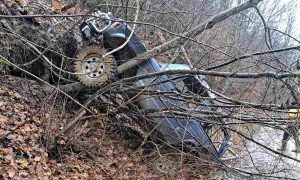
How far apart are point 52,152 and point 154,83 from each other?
2.05 meters

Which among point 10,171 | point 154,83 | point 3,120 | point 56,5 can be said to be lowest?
point 10,171

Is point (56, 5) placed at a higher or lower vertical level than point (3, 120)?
higher

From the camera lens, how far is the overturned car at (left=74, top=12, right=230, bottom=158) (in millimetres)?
6883

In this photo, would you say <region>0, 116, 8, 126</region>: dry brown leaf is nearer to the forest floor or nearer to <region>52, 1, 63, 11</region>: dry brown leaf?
the forest floor

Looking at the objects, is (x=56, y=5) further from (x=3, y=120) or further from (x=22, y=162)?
(x=22, y=162)

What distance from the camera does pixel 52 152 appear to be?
592 cm

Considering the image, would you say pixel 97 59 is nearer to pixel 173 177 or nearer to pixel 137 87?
pixel 137 87

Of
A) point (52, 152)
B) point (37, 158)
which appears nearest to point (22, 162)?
point (37, 158)

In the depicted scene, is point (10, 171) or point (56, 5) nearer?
point (10, 171)

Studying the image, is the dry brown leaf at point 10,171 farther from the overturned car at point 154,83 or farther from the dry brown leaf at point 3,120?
the overturned car at point 154,83

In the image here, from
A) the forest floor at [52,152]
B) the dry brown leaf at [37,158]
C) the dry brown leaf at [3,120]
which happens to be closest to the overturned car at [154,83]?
the forest floor at [52,152]

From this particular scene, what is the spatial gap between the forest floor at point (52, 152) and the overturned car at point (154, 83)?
0.61 m

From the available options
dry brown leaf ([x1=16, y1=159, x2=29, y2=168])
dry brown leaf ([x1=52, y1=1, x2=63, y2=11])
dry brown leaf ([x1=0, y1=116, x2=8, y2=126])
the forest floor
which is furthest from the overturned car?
dry brown leaf ([x1=52, y1=1, x2=63, y2=11])

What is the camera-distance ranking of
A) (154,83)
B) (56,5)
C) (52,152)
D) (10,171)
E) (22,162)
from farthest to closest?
(56,5) → (154,83) → (52,152) → (22,162) → (10,171)
